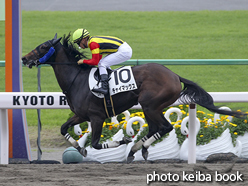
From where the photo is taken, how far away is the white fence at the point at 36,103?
18.5 feet

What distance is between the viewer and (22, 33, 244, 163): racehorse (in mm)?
5273

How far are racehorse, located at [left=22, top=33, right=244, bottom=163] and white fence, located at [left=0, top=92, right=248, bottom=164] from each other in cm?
32

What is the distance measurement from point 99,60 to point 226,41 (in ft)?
31.8

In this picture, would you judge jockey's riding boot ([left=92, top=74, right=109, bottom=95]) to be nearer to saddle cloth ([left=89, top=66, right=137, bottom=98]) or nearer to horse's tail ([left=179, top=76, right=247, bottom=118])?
saddle cloth ([left=89, top=66, right=137, bottom=98])

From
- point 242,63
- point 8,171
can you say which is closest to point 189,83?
point 242,63

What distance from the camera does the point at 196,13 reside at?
1678 centimetres

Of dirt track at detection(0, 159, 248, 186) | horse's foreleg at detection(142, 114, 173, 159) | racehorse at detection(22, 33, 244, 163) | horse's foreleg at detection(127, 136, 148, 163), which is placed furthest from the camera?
horse's foreleg at detection(127, 136, 148, 163)

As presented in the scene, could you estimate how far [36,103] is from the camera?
571 cm

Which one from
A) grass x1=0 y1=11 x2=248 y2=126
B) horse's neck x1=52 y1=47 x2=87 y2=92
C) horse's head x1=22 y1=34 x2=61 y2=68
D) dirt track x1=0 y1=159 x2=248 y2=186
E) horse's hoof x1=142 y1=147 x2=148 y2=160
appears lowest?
dirt track x1=0 y1=159 x2=248 y2=186

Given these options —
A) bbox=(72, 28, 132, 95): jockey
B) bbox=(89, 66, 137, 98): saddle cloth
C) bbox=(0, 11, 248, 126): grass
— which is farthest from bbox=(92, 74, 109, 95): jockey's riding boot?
bbox=(0, 11, 248, 126): grass

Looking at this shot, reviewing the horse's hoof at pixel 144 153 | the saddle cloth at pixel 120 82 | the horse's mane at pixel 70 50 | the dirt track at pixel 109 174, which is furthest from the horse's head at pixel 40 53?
the horse's hoof at pixel 144 153

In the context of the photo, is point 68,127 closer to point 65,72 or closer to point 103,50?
point 65,72

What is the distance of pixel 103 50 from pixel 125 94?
63cm

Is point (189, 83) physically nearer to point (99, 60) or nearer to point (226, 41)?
point (99, 60)
